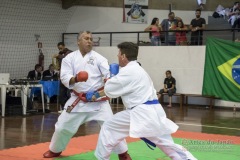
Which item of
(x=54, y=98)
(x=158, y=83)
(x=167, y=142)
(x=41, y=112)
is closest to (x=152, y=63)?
(x=158, y=83)

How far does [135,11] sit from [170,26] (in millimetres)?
2478

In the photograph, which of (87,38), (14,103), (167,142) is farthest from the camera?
(14,103)

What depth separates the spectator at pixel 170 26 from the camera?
15234 mm

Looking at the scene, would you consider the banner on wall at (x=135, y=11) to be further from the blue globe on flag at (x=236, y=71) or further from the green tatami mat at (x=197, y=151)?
the green tatami mat at (x=197, y=151)

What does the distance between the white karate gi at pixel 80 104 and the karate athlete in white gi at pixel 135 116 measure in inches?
34.9

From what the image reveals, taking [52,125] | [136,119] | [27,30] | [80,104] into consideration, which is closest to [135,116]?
[136,119]

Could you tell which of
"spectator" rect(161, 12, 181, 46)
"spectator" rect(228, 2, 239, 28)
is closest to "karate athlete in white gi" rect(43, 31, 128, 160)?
"spectator" rect(161, 12, 181, 46)

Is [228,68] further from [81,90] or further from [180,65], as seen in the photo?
[81,90]

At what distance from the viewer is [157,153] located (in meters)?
6.32

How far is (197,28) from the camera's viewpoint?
1452cm

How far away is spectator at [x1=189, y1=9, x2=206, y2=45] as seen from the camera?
14.6 meters

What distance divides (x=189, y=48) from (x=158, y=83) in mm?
1701

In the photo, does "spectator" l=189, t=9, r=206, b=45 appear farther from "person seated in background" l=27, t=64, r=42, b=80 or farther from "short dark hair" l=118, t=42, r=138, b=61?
"short dark hair" l=118, t=42, r=138, b=61

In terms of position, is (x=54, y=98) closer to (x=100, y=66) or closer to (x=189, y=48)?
(x=189, y=48)
